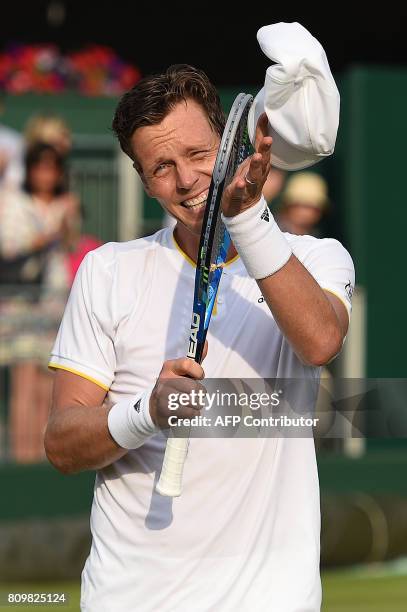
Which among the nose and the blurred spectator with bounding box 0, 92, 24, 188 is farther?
the blurred spectator with bounding box 0, 92, 24, 188

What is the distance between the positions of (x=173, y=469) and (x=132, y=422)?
0.13 meters

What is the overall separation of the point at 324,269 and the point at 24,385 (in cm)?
570

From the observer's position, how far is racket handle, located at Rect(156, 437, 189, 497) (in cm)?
294

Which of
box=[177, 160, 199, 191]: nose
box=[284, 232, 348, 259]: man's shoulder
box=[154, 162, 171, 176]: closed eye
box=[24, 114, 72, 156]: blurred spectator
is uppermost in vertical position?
box=[24, 114, 72, 156]: blurred spectator

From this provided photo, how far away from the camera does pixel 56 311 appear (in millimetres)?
8570

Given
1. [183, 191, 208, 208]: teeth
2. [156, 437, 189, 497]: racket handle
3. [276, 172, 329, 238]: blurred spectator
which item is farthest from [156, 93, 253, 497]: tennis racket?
[276, 172, 329, 238]: blurred spectator

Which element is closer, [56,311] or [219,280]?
[219,280]

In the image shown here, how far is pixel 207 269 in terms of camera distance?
292 centimetres

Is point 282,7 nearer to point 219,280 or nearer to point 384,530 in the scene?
point 384,530

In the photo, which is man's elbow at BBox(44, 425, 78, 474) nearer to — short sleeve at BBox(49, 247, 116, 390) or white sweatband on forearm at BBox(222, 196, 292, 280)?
short sleeve at BBox(49, 247, 116, 390)

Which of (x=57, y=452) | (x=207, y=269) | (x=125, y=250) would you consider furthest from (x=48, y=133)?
(x=207, y=269)

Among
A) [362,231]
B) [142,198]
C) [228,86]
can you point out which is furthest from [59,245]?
[228,86]

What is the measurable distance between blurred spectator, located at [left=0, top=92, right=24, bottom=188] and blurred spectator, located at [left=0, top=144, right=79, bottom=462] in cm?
6

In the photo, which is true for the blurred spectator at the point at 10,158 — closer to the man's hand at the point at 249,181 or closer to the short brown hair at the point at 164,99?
the short brown hair at the point at 164,99
